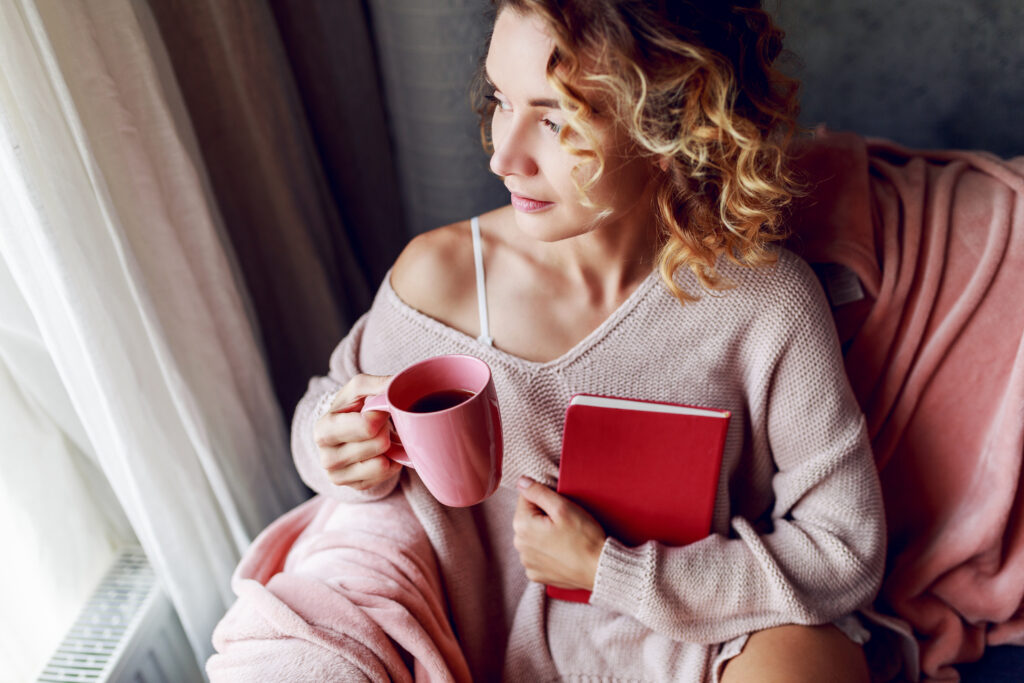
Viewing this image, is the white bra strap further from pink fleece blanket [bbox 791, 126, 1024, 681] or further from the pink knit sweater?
pink fleece blanket [bbox 791, 126, 1024, 681]

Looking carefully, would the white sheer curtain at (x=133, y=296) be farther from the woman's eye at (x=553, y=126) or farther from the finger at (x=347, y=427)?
the woman's eye at (x=553, y=126)

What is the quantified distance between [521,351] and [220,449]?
20.1 inches

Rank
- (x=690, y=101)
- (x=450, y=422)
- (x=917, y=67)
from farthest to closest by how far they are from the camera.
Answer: (x=917, y=67), (x=690, y=101), (x=450, y=422)

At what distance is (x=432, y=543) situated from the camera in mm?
1046

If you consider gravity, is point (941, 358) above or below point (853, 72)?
below

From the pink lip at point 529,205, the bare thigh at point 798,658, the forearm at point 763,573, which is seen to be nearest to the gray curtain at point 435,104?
the pink lip at point 529,205

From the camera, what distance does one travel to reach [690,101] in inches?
31.5

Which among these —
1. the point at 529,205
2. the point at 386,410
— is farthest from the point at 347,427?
the point at 529,205

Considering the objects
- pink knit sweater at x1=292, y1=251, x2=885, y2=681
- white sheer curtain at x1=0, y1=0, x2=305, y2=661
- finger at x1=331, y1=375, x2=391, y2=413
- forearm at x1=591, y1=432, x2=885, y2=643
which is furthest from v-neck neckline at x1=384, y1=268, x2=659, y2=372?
white sheer curtain at x1=0, y1=0, x2=305, y2=661

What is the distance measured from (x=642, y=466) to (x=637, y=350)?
160 mm

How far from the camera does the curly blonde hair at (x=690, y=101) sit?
77cm

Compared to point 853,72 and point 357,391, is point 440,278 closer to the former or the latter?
point 357,391

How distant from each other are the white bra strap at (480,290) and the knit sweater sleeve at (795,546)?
1.00 ft

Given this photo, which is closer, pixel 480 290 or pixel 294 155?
pixel 480 290
